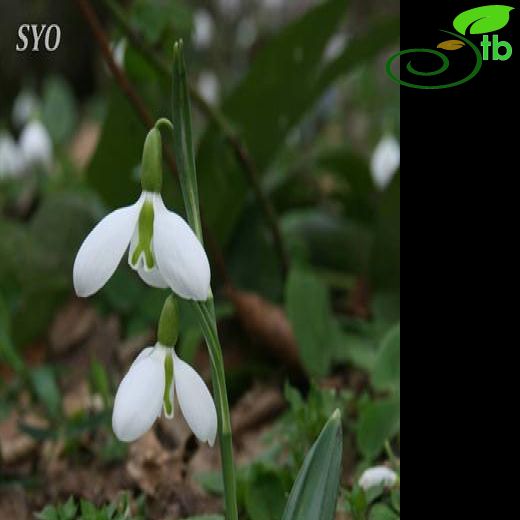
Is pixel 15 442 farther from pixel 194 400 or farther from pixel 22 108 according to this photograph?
pixel 22 108

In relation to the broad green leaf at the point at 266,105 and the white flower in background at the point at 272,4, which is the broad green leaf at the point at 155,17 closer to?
the broad green leaf at the point at 266,105

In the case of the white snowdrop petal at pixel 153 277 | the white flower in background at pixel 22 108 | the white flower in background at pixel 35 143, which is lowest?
the white snowdrop petal at pixel 153 277

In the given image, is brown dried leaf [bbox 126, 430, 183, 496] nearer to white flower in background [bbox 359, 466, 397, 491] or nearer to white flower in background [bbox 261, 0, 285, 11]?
white flower in background [bbox 359, 466, 397, 491]

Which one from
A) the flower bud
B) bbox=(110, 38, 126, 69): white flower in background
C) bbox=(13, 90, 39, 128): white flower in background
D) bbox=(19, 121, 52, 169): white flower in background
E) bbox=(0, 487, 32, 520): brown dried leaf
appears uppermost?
bbox=(13, 90, 39, 128): white flower in background

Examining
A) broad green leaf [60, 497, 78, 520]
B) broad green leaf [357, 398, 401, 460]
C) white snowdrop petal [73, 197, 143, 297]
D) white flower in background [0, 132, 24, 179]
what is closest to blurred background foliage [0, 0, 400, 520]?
broad green leaf [357, 398, 401, 460]
